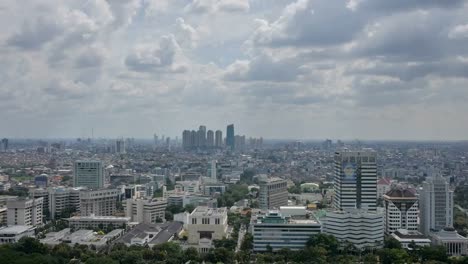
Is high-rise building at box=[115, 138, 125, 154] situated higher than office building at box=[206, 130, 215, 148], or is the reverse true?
office building at box=[206, 130, 215, 148]

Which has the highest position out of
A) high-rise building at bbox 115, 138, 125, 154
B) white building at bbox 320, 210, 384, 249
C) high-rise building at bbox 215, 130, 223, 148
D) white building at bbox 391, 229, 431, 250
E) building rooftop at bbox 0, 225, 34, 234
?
high-rise building at bbox 215, 130, 223, 148

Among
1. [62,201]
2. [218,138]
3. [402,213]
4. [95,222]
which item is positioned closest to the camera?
[402,213]

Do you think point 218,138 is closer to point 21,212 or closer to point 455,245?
point 21,212

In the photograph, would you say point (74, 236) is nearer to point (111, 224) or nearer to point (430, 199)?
point (111, 224)

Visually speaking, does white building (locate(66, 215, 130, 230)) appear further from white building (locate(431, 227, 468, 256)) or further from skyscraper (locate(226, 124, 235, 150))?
skyscraper (locate(226, 124, 235, 150))

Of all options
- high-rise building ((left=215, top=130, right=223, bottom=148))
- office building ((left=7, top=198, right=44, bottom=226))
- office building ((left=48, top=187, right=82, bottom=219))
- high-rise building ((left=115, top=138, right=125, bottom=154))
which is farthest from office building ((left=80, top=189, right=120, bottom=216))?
high-rise building ((left=215, top=130, right=223, bottom=148))

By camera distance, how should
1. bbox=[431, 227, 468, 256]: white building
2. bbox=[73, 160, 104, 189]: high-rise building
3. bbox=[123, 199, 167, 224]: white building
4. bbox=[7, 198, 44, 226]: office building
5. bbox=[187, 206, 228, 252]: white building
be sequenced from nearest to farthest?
1. bbox=[431, 227, 468, 256]: white building
2. bbox=[187, 206, 228, 252]: white building
3. bbox=[7, 198, 44, 226]: office building
4. bbox=[123, 199, 167, 224]: white building
5. bbox=[73, 160, 104, 189]: high-rise building

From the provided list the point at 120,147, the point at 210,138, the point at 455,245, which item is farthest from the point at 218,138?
the point at 455,245
